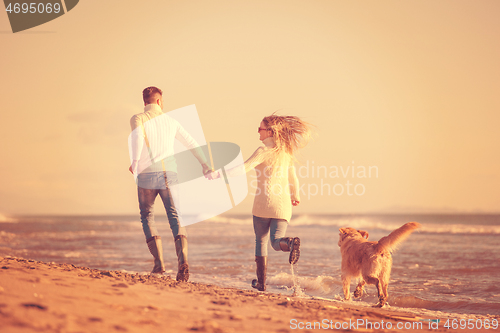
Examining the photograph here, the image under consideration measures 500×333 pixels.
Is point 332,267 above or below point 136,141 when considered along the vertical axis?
below

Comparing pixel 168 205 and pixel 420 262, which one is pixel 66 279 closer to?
pixel 168 205

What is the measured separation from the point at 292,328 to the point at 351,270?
2465mm

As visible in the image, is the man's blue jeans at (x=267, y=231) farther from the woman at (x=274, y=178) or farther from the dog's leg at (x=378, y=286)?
the dog's leg at (x=378, y=286)

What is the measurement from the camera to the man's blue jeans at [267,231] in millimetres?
4818

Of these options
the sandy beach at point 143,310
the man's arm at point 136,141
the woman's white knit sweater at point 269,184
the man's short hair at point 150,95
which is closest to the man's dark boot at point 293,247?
the woman's white knit sweater at point 269,184

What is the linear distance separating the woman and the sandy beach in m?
0.98

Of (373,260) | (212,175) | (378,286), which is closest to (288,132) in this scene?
(212,175)

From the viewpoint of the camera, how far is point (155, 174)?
4605 millimetres

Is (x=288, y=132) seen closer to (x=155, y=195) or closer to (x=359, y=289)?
(x=155, y=195)

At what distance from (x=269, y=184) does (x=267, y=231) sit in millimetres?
642

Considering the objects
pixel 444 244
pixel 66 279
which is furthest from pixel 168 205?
pixel 444 244

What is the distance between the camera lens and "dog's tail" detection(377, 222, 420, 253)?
4.54m
